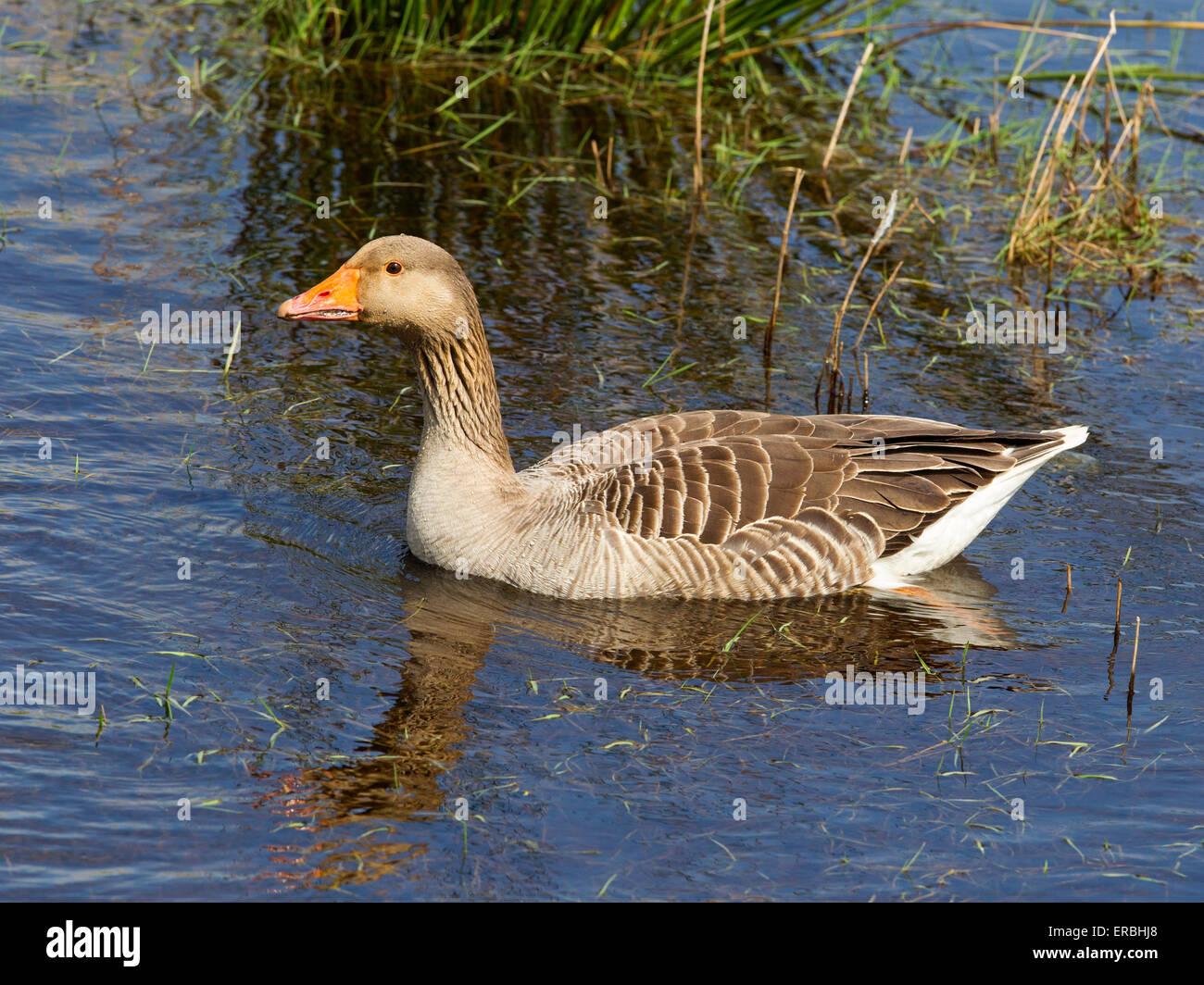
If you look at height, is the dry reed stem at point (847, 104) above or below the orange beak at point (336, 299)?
above

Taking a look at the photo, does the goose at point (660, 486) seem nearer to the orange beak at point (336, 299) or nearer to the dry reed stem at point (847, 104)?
the orange beak at point (336, 299)

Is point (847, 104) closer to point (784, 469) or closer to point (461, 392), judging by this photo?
point (784, 469)

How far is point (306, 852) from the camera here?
5.69m

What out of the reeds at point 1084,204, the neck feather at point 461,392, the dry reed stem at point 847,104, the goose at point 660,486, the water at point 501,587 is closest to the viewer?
the water at point 501,587

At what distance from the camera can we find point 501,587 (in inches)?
319

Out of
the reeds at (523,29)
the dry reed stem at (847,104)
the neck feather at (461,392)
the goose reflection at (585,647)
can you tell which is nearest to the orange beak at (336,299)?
the neck feather at (461,392)

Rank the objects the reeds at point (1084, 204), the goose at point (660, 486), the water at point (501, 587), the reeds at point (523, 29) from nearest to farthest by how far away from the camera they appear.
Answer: the water at point (501, 587) < the goose at point (660, 486) < the reeds at point (1084, 204) < the reeds at point (523, 29)

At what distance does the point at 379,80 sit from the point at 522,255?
3.52 metres

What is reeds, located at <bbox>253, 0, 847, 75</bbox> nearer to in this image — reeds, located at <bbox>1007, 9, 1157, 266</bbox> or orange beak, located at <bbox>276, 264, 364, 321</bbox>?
reeds, located at <bbox>1007, 9, 1157, 266</bbox>

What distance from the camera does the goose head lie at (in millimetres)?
7840

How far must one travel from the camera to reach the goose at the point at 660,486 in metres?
7.94

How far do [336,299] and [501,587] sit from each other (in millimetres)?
1751

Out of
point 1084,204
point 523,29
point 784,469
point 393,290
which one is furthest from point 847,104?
point 393,290
